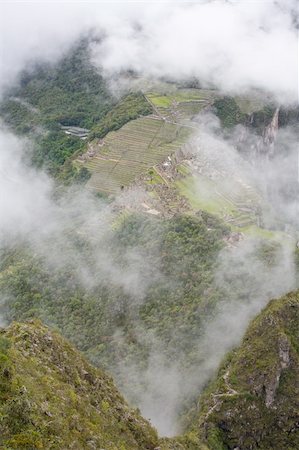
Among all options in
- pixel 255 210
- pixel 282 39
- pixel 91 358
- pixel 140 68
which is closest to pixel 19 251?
pixel 91 358

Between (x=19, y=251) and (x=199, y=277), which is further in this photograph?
(x=19, y=251)

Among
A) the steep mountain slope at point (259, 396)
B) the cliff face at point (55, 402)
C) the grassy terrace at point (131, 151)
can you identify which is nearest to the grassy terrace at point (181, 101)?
the grassy terrace at point (131, 151)

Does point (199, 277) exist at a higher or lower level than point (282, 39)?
higher

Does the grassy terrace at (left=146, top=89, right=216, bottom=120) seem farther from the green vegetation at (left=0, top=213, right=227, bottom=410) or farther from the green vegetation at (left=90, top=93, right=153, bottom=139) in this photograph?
the green vegetation at (left=0, top=213, right=227, bottom=410)

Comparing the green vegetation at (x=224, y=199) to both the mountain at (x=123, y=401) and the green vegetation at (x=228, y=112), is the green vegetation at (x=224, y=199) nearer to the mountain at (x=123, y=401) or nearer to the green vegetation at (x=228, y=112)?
the mountain at (x=123, y=401)

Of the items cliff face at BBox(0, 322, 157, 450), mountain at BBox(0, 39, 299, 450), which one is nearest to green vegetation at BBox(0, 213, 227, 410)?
mountain at BBox(0, 39, 299, 450)

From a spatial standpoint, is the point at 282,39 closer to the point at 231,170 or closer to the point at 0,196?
the point at 231,170

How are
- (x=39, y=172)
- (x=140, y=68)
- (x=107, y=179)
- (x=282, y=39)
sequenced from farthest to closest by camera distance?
(x=282, y=39), (x=140, y=68), (x=39, y=172), (x=107, y=179)
